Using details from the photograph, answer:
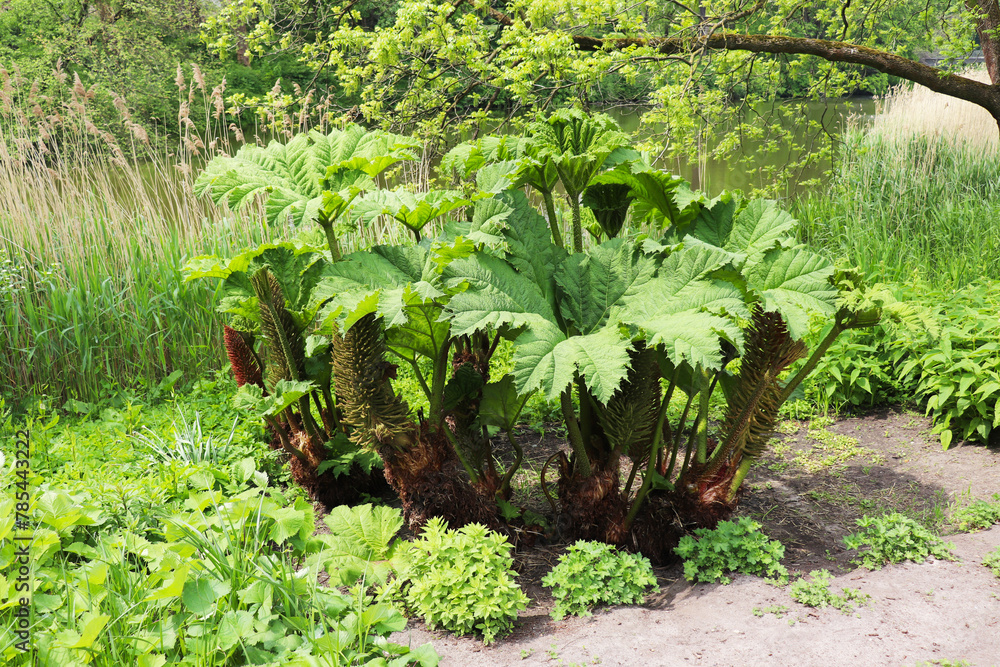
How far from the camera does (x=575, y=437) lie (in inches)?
90.3

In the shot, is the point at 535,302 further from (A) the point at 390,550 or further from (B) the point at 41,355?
(B) the point at 41,355

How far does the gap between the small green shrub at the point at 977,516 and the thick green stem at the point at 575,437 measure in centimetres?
155

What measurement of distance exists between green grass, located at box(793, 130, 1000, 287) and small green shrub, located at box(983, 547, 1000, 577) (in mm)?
2789

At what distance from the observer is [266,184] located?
2.54 meters

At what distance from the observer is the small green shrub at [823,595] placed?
82.0 inches

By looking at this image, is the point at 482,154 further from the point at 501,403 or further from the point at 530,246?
the point at 501,403

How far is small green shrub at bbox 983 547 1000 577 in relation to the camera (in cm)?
223

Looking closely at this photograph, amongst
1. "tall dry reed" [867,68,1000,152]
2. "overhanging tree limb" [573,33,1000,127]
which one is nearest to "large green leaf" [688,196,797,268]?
"overhanging tree limb" [573,33,1000,127]

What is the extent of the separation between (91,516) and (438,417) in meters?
1.17

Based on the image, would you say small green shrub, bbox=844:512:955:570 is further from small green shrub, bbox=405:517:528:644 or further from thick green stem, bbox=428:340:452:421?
thick green stem, bbox=428:340:452:421

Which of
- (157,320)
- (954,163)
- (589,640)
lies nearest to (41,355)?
(157,320)

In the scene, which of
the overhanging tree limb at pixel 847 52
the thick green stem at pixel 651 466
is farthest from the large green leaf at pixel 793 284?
the overhanging tree limb at pixel 847 52

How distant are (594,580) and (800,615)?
622 mm

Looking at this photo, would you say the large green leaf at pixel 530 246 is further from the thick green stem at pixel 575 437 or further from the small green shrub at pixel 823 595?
the small green shrub at pixel 823 595
